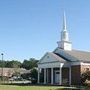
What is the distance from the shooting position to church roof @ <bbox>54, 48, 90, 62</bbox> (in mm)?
59356

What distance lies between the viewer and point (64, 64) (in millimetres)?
59875

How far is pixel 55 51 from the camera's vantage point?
215 feet

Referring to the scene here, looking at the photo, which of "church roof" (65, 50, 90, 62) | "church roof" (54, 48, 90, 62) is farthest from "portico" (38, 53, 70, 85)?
"church roof" (65, 50, 90, 62)

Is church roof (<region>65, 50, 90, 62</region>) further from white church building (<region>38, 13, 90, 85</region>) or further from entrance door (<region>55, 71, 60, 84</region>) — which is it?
entrance door (<region>55, 71, 60, 84</region>)

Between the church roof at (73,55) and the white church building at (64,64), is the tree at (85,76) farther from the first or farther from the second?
the church roof at (73,55)

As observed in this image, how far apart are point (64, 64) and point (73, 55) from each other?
2470 mm

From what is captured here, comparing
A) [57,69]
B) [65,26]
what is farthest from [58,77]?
[65,26]

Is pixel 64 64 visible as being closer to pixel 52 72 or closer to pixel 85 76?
pixel 52 72

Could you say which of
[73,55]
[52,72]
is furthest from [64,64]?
[52,72]

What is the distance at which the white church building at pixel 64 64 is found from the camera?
5909 cm

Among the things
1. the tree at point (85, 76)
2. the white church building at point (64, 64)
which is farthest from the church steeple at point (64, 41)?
the tree at point (85, 76)

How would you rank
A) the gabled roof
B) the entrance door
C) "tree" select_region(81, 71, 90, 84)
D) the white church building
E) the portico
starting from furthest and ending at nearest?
1. the entrance door
2. the gabled roof
3. the portico
4. the white church building
5. "tree" select_region(81, 71, 90, 84)

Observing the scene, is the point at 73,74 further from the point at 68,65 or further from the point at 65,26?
the point at 65,26

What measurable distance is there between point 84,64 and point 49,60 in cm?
739
